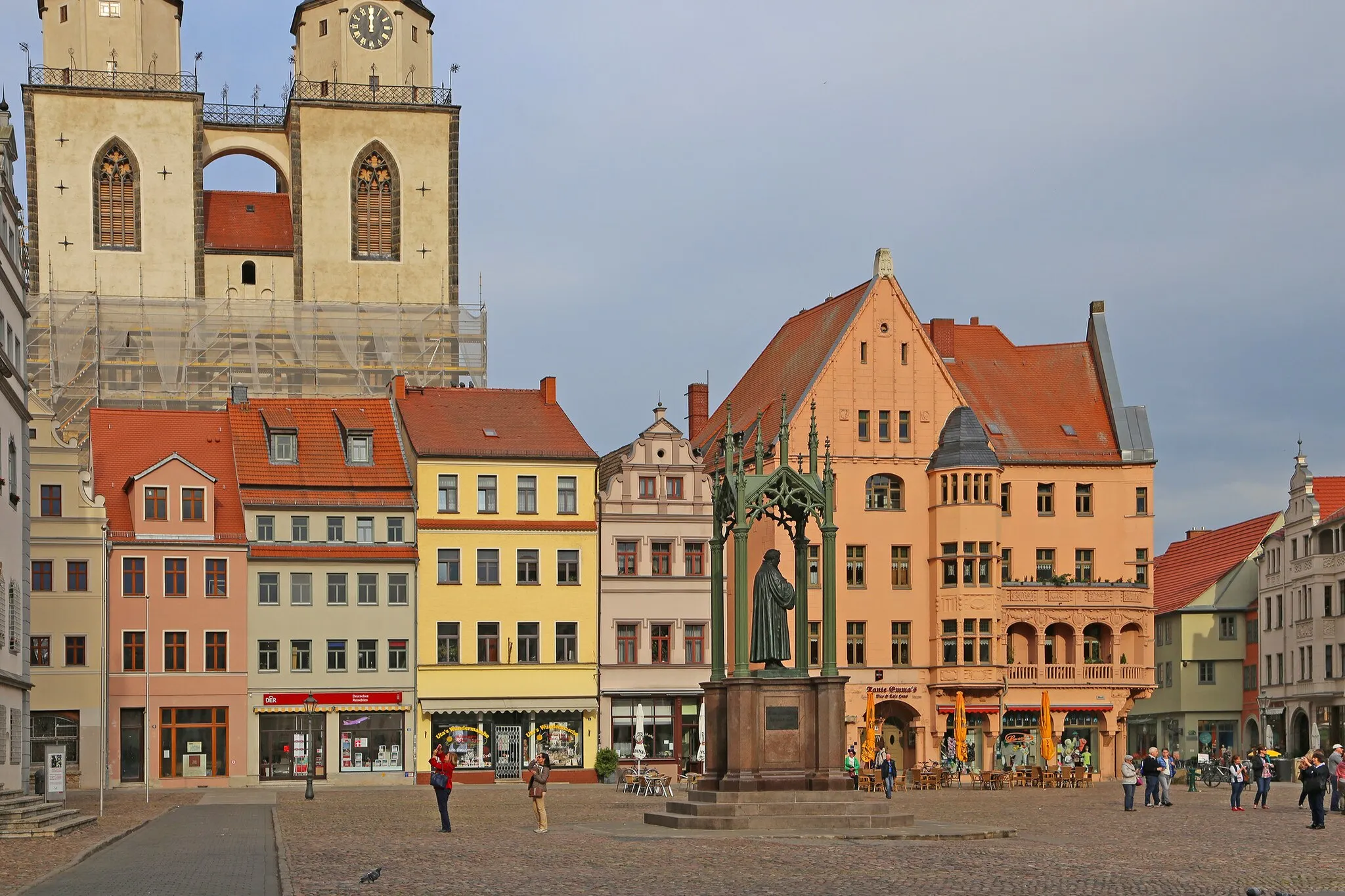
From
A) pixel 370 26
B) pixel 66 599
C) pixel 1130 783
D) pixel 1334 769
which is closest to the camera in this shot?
pixel 1334 769

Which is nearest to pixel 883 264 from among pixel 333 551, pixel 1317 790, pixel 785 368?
pixel 785 368

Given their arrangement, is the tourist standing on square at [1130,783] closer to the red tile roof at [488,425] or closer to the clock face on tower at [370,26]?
the red tile roof at [488,425]

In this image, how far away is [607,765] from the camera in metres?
64.1

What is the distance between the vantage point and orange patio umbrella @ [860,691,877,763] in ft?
213

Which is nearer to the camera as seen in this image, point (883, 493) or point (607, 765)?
point (607, 765)

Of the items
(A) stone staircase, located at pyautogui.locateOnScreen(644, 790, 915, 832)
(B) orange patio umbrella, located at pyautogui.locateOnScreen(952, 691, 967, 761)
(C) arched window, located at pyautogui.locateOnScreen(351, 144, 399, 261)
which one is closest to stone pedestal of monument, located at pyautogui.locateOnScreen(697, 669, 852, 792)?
(A) stone staircase, located at pyautogui.locateOnScreen(644, 790, 915, 832)

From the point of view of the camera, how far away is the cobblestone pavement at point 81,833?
89.2 ft

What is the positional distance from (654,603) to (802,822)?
36.1 meters

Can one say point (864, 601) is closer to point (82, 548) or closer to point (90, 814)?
point (82, 548)

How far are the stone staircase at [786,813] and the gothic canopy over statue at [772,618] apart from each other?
2.51 metres

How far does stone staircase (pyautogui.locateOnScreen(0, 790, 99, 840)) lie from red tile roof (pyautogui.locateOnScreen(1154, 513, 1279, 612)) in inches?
2377

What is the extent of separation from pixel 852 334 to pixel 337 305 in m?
22.1

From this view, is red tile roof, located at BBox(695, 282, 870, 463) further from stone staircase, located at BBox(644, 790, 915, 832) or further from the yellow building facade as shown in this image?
stone staircase, located at BBox(644, 790, 915, 832)

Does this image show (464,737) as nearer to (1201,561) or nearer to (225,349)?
(225,349)
